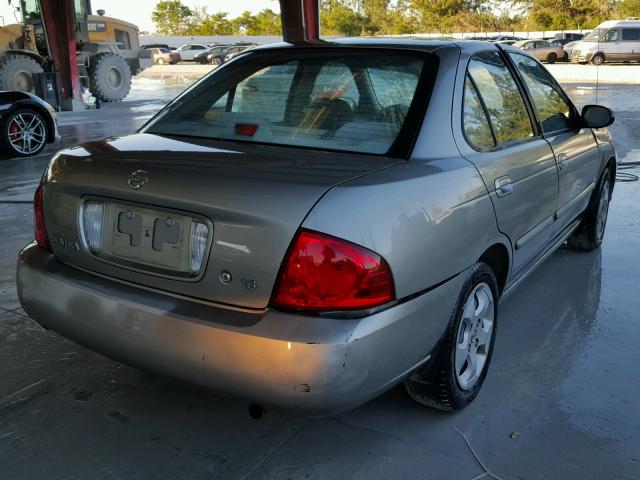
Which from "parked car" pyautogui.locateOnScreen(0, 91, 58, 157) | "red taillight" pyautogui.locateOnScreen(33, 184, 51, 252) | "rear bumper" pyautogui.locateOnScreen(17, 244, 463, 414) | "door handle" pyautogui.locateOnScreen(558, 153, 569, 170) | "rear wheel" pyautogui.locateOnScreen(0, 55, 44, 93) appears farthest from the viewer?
"rear wheel" pyautogui.locateOnScreen(0, 55, 44, 93)

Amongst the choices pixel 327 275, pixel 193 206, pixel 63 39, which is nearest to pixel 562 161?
pixel 327 275

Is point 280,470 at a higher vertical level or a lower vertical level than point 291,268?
lower

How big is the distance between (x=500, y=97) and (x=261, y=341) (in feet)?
6.21

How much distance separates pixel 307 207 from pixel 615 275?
10.6ft

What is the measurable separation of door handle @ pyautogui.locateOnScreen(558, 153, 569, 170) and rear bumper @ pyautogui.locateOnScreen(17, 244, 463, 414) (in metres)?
1.47

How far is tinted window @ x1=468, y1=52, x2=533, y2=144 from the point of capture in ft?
9.83

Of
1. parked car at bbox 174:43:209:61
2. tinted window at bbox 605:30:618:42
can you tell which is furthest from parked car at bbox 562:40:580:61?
parked car at bbox 174:43:209:61

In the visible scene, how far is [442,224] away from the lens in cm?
231

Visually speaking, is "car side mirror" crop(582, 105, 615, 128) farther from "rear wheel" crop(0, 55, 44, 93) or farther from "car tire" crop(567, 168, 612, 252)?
"rear wheel" crop(0, 55, 44, 93)

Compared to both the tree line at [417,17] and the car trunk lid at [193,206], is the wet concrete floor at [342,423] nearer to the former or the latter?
the car trunk lid at [193,206]

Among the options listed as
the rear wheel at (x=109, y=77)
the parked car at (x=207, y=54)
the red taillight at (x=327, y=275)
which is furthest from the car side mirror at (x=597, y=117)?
the parked car at (x=207, y=54)

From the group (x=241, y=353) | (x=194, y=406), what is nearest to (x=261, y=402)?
(x=241, y=353)

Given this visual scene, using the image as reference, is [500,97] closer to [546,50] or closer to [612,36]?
[612,36]

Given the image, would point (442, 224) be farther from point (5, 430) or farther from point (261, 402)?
point (5, 430)
